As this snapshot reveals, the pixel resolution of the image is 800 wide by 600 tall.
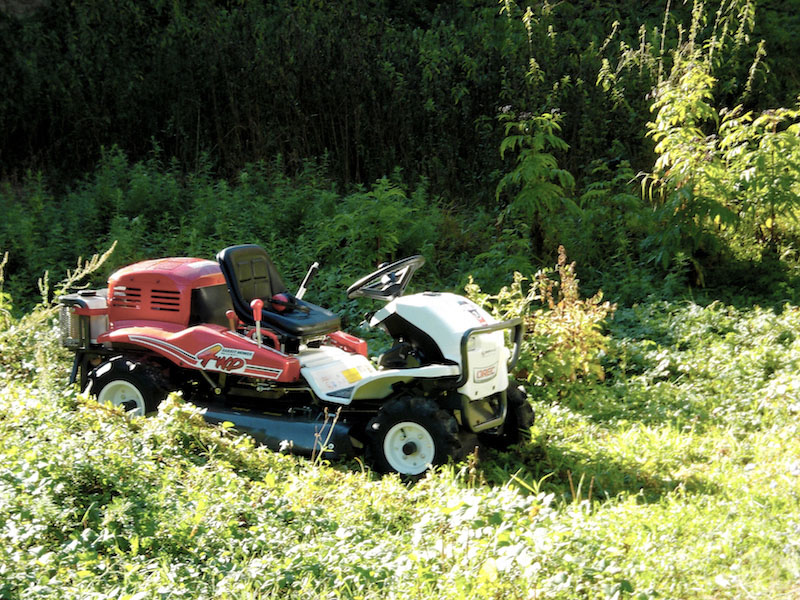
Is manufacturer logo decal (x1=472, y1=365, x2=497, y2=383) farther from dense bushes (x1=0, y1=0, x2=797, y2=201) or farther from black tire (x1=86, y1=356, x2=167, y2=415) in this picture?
dense bushes (x1=0, y1=0, x2=797, y2=201)

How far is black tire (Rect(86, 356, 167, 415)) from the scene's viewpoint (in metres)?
5.72

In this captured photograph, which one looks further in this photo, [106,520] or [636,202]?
[636,202]

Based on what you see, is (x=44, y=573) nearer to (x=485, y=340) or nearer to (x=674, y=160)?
(x=485, y=340)

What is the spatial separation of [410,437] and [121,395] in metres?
1.98

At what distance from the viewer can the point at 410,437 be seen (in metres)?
5.10

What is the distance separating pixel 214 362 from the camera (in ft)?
18.5

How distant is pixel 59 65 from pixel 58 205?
2.30 metres

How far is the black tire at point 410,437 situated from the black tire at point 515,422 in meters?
0.60

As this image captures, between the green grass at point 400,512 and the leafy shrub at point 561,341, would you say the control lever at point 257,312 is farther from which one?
the leafy shrub at point 561,341

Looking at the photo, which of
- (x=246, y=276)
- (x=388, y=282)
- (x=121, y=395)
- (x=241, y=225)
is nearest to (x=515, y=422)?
(x=388, y=282)

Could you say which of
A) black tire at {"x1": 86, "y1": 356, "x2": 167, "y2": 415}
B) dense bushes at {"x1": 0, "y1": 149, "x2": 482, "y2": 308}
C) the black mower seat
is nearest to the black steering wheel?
the black mower seat

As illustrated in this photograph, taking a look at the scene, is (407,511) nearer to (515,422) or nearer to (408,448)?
(408,448)

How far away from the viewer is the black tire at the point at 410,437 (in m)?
4.95

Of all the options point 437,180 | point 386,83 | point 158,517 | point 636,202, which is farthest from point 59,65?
point 158,517
